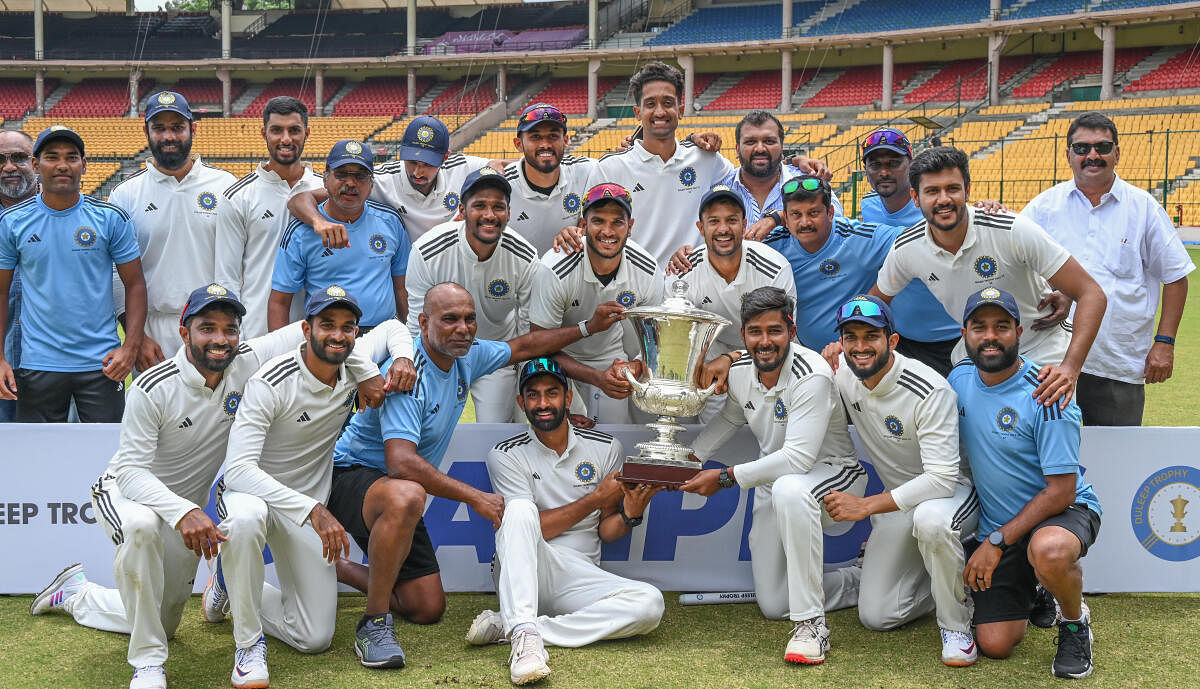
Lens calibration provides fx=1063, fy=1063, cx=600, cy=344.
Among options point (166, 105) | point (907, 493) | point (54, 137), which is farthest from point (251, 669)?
point (166, 105)

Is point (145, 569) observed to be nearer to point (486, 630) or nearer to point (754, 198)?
point (486, 630)

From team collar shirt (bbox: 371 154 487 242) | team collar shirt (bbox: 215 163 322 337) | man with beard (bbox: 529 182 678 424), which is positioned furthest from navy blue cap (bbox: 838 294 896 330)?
team collar shirt (bbox: 215 163 322 337)

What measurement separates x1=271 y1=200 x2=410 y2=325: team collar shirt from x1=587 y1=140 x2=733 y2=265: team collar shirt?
1438 mm

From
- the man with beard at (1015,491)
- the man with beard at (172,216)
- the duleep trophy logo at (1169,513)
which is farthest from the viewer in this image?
the man with beard at (172,216)

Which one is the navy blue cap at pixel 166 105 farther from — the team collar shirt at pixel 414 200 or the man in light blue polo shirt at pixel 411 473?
the man in light blue polo shirt at pixel 411 473

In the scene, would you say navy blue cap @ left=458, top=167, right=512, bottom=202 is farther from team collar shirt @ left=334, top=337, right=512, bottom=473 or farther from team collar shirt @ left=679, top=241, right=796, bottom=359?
team collar shirt @ left=679, top=241, right=796, bottom=359

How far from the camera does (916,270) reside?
18.3ft

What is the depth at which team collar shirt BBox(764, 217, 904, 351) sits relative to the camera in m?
6.03

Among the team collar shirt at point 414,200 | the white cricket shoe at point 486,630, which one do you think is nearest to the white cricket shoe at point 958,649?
the white cricket shoe at point 486,630

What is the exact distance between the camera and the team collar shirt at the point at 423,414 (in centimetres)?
509

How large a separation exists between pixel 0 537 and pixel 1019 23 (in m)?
35.9

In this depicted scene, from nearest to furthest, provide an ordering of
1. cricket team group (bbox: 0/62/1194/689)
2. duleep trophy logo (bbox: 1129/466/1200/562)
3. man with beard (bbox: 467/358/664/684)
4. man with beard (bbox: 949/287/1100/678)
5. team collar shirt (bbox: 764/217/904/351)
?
man with beard (bbox: 949/287/1100/678) → cricket team group (bbox: 0/62/1194/689) → man with beard (bbox: 467/358/664/684) → duleep trophy logo (bbox: 1129/466/1200/562) → team collar shirt (bbox: 764/217/904/351)

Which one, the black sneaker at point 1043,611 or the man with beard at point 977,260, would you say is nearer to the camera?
the black sneaker at point 1043,611

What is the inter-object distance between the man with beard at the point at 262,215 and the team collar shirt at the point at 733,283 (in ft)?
8.03
